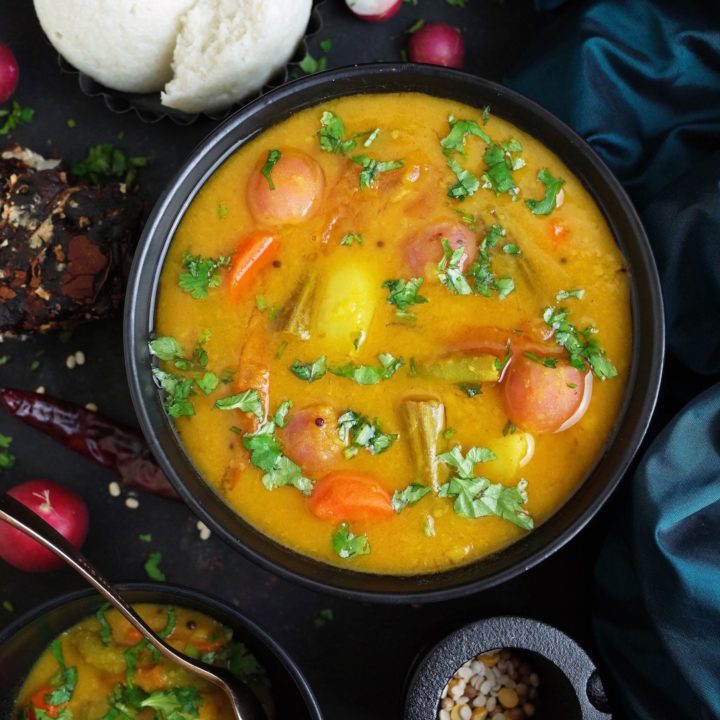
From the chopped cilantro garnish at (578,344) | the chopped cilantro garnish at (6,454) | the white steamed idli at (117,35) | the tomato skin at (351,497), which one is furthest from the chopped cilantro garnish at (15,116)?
the chopped cilantro garnish at (578,344)

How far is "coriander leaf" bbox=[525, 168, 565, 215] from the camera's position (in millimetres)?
2920

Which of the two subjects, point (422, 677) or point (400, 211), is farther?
point (422, 677)

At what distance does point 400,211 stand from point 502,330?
47 centimetres

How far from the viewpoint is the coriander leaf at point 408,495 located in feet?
9.39

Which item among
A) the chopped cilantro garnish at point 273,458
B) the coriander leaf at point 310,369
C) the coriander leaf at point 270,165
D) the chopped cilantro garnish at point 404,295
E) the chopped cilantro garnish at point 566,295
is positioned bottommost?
the chopped cilantro garnish at point 273,458

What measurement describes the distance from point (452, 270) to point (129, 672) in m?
1.71

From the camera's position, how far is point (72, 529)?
3445 millimetres

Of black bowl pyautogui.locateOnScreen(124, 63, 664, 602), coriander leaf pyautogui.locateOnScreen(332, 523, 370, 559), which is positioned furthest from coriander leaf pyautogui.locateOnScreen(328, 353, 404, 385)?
black bowl pyautogui.locateOnScreen(124, 63, 664, 602)

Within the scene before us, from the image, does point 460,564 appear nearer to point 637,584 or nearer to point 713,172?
point 637,584

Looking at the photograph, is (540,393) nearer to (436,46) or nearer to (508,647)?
(508,647)

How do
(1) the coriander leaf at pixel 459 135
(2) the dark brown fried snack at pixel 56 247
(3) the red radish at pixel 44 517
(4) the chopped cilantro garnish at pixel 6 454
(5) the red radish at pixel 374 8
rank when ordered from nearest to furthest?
(1) the coriander leaf at pixel 459 135 → (2) the dark brown fried snack at pixel 56 247 → (3) the red radish at pixel 44 517 → (5) the red radish at pixel 374 8 → (4) the chopped cilantro garnish at pixel 6 454

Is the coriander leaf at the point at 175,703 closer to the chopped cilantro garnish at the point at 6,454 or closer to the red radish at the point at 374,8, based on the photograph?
the chopped cilantro garnish at the point at 6,454

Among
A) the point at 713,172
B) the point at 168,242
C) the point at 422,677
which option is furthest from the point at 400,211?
the point at 422,677

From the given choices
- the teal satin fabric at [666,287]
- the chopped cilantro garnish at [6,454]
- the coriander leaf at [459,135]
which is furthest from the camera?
the chopped cilantro garnish at [6,454]
